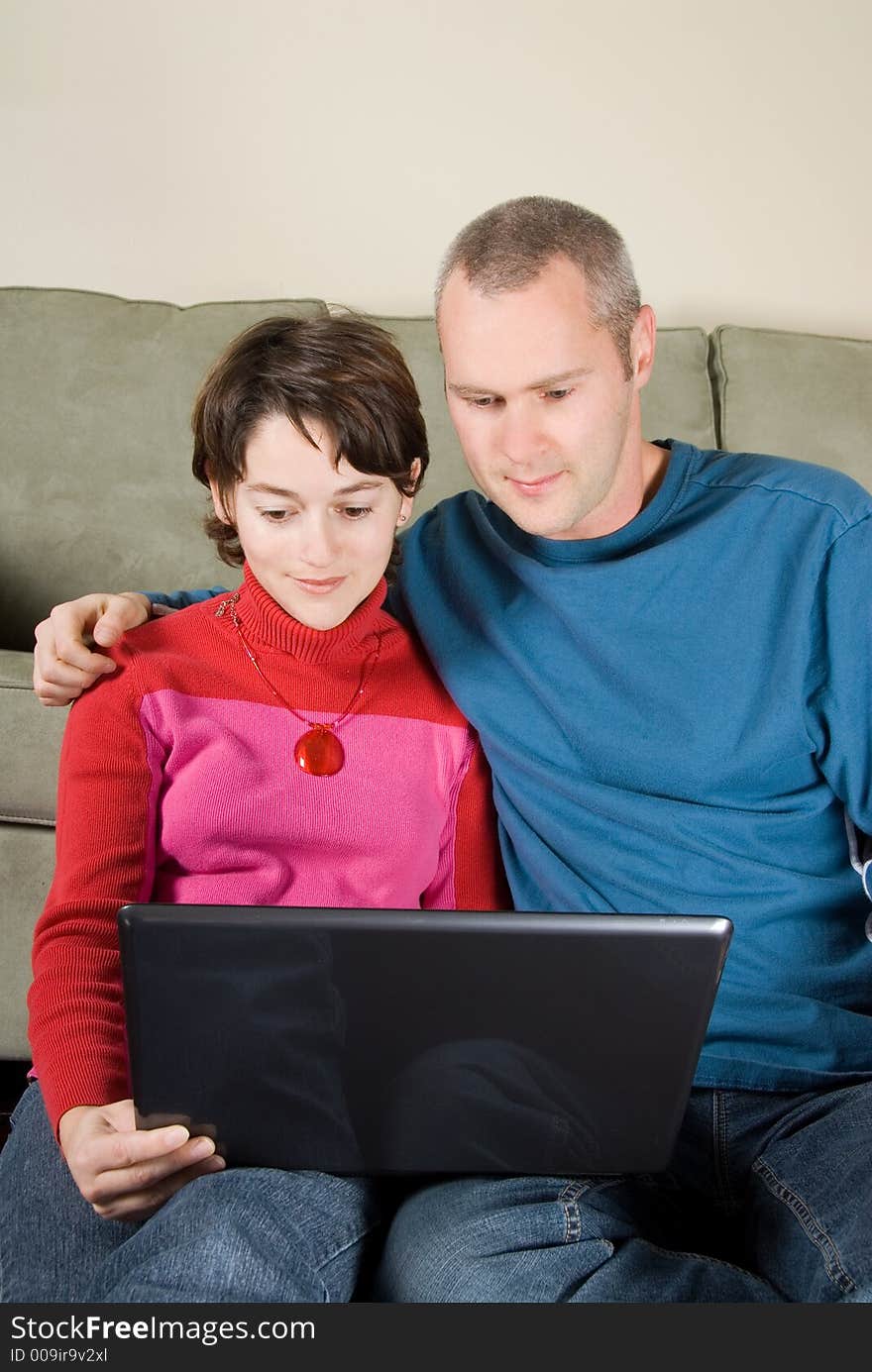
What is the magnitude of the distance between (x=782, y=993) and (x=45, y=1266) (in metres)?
0.63

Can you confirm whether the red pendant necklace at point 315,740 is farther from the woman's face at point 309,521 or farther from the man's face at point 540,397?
the man's face at point 540,397

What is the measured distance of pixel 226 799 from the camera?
41.8 inches

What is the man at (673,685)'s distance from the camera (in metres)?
1.08

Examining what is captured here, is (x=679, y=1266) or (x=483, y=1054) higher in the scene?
(x=483, y=1054)

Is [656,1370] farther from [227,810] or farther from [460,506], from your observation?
[460,506]

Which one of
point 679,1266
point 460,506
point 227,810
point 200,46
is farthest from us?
point 200,46

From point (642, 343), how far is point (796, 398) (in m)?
1.16

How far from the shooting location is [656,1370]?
0.72 m

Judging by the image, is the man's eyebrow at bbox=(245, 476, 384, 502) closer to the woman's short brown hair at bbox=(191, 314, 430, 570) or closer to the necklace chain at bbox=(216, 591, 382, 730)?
the woman's short brown hair at bbox=(191, 314, 430, 570)

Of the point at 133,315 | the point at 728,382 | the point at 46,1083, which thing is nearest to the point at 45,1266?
the point at 46,1083

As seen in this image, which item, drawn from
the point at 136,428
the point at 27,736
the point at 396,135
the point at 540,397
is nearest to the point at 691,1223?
the point at 540,397

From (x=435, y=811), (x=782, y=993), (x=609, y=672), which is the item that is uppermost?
(x=609, y=672)

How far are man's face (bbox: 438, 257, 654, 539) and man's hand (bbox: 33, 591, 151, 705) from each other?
360 millimetres

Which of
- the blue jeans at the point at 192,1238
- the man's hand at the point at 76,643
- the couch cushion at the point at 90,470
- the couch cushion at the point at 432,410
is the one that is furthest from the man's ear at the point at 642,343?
the couch cushion at the point at 90,470
